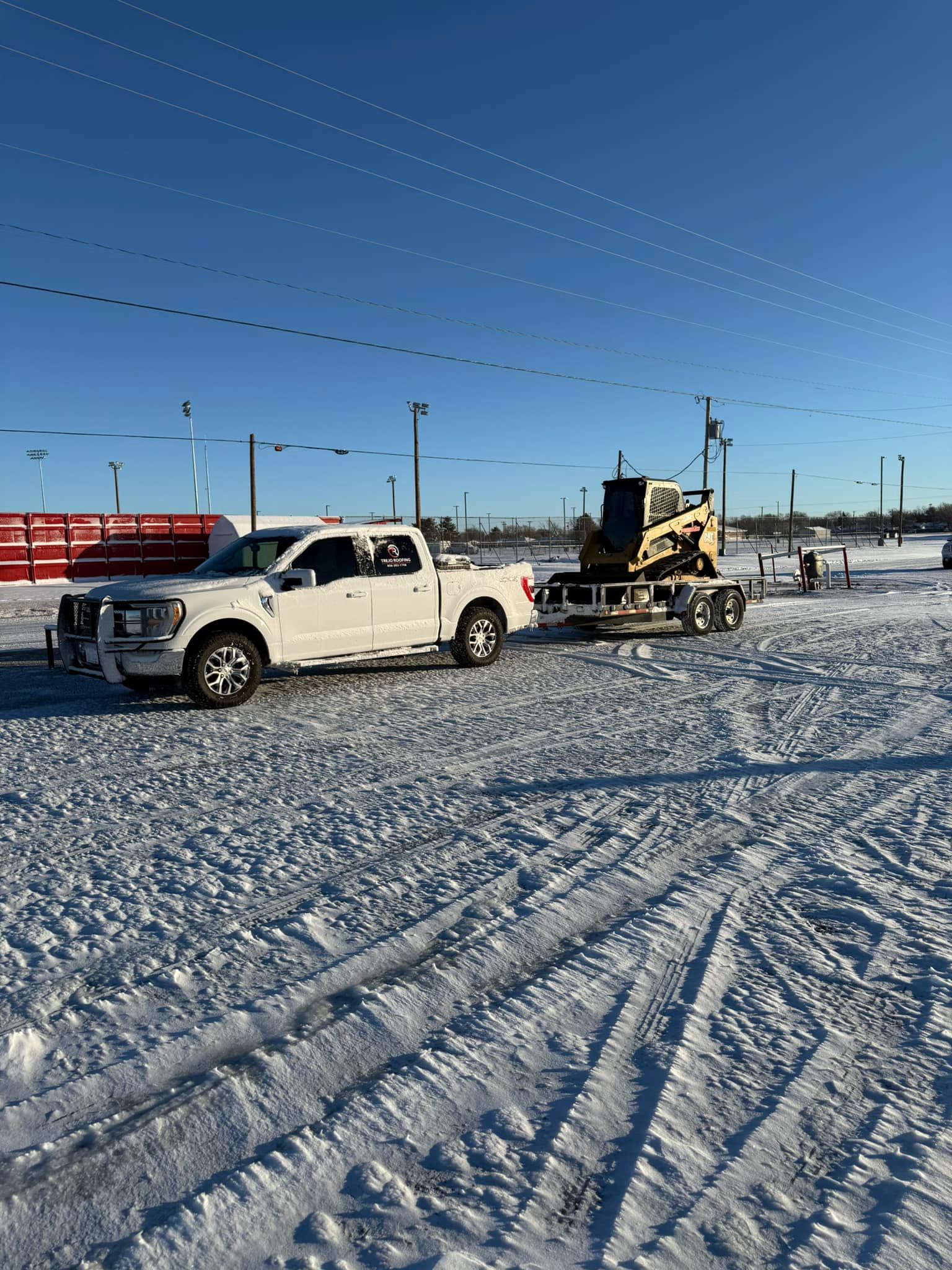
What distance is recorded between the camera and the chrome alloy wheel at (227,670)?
9156 mm

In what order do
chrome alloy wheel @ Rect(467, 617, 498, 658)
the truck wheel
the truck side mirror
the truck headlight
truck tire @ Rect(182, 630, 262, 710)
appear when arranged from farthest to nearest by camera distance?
1. the truck wheel
2. chrome alloy wheel @ Rect(467, 617, 498, 658)
3. the truck side mirror
4. truck tire @ Rect(182, 630, 262, 710)
5. the truck headlight

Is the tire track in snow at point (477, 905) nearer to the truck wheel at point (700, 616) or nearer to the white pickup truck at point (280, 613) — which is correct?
the white pickup truck at point (280, 613)

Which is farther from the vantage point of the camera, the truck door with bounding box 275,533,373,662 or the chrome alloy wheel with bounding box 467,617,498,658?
the chrome alloy wheel with bounding box 467,617,498,658

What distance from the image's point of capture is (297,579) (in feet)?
31.6

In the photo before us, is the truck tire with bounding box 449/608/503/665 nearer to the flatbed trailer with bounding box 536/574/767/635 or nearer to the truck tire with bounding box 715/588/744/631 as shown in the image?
the flatbed trailer with bounding box 536/574/767/635

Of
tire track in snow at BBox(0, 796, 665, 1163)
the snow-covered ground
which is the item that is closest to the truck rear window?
the snow-covered ground

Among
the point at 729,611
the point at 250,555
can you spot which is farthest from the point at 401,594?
the point at 729,611

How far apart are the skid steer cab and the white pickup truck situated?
3.19m

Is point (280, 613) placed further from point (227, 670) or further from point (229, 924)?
point (229, 924)

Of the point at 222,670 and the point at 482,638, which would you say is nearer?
the point at 222,670

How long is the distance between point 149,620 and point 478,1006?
650 cm

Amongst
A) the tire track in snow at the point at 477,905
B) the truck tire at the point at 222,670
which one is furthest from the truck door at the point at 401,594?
the tire track in snow at the point at 477,905

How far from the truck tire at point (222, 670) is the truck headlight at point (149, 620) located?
1.30 ft

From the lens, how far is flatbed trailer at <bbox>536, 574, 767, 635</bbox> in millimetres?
14477
